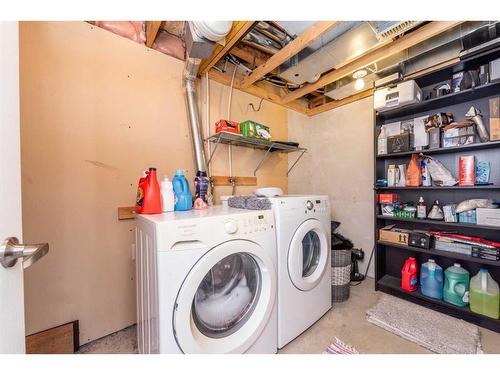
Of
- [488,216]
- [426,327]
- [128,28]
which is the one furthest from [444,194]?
[128,28]

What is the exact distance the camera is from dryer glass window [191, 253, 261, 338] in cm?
104

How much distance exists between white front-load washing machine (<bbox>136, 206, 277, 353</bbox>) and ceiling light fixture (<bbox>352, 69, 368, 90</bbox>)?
1.64m

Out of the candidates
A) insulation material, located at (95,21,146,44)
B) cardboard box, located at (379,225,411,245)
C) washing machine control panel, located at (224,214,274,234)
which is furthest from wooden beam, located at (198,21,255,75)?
cardboard box, located at (379,225,411,245)

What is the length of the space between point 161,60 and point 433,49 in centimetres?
214

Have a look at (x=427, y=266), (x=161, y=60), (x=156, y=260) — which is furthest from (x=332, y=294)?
(x=161, y=60)

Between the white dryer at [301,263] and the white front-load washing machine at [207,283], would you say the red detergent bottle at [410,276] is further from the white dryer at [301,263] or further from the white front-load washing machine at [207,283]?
the white front-load washing machine at [207,283]

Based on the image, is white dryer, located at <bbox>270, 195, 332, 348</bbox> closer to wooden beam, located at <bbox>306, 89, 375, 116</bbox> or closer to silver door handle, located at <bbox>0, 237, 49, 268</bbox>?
silver door handle, located at <bbox>0, 237, 49, 268</bbox>

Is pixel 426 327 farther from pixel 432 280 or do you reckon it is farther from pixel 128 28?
pixel 128 28

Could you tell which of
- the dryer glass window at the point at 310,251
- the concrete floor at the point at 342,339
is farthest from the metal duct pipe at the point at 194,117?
the concrete floor at the point at 342,339

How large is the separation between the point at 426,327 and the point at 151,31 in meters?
2.84

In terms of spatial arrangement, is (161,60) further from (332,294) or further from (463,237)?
(463,237)

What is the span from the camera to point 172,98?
1.68 m

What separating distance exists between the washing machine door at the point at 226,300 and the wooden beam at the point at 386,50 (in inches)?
67.7

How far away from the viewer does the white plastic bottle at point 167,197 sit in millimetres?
1185
